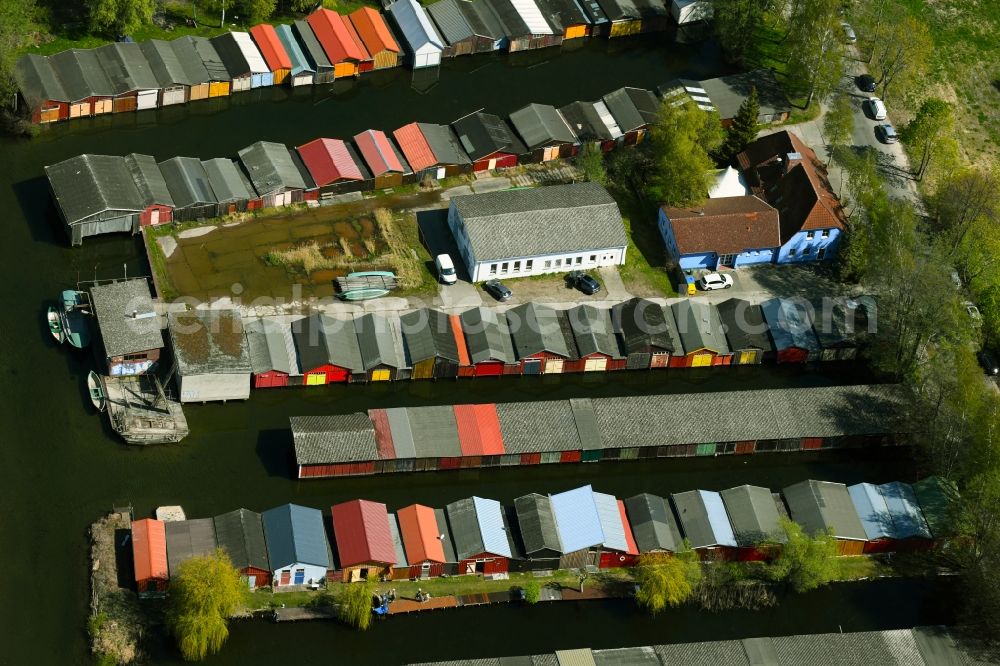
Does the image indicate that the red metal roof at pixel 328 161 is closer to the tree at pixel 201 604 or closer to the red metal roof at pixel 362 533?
the red metal roof at pixel 362 533

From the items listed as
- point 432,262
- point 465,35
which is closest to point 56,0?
point 465,35

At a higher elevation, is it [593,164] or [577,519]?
[593,164]

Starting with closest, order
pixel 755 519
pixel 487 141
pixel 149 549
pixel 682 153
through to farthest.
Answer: pixel 149 549 → pixel 755 519 → pixel 682 153 → pixel 487 141

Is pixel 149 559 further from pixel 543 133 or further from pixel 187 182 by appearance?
pixel 543 133

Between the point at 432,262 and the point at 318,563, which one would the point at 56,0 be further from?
the point at 318,563

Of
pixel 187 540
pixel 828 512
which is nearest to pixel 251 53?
pixel 187 540

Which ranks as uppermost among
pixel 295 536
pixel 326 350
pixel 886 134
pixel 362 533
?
pixel 886 134

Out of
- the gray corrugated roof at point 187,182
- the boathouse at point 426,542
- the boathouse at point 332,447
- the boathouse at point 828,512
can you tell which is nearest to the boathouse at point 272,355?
the boathouse at point 332,447
